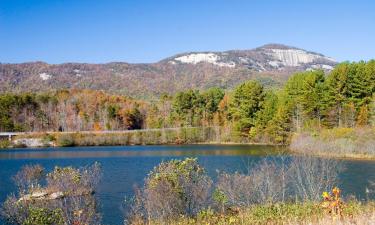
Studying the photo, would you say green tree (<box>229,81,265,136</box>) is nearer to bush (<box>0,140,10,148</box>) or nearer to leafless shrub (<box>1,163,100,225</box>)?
bush (<box>0,140,10,148</box>)

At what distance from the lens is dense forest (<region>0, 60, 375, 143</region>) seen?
5972cm

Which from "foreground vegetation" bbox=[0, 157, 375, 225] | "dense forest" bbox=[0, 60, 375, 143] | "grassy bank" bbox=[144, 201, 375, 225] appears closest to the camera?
"grassy bank" bbox=[144, 201, 375, 225]

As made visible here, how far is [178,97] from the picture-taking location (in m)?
93.3

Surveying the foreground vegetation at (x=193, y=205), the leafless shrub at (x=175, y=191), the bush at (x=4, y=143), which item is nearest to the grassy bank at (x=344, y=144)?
the foreground vegetation at (x=193, y=205)

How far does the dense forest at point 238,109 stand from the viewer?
59.7 m

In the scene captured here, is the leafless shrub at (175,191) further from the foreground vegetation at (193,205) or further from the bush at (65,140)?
the bush at (65,140)

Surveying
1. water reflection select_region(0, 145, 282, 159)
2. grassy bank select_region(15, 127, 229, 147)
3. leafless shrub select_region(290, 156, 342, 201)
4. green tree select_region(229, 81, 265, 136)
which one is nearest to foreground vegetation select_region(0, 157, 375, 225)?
leafless shrub select_region(290, 156, 342, 201)

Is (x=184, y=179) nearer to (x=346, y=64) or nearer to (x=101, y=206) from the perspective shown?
(x=101, y=206)

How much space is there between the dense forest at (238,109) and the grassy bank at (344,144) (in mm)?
6486

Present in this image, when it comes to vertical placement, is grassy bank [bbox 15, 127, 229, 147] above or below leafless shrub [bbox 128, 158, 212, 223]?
below

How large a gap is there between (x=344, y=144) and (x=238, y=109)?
32.9 meters

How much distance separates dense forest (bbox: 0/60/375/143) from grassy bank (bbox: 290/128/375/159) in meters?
6.49

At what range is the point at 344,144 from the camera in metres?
47.8

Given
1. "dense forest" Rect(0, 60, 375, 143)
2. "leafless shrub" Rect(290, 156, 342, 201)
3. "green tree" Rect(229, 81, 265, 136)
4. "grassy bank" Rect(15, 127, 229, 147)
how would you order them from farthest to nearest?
"grassy bank" Rect(15, 127, 229, 147) → "green tree" Rect(229, 81, 265, 136) → "dense forest" Rect(0, 60, 375, 143) → "leafless shrub" Rect(290, 156, 342, 201)
